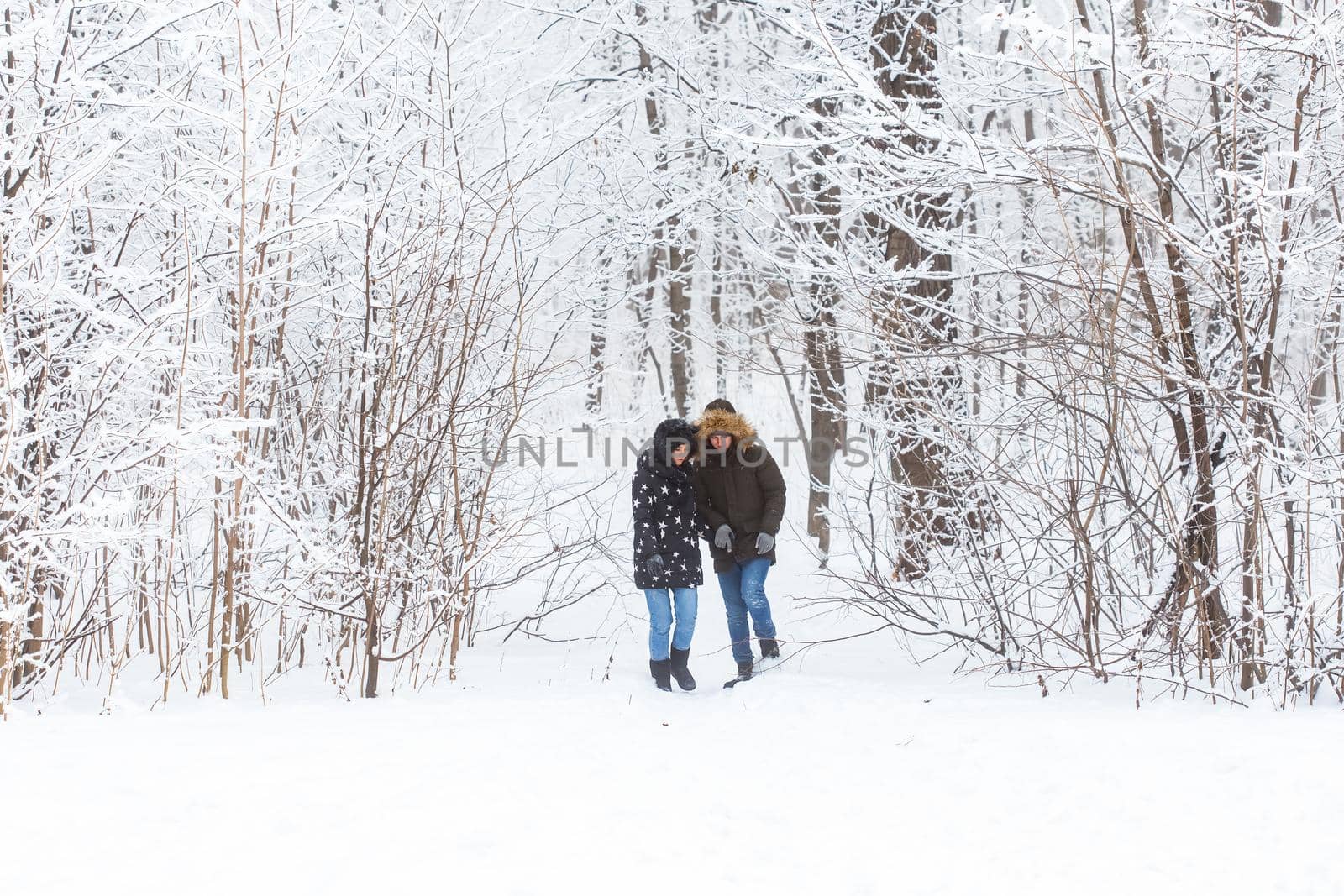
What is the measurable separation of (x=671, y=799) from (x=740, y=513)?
2296mm

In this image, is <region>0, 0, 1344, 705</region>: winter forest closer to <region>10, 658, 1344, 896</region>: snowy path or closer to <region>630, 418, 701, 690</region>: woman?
<region>10, 658, 1344, 896</region>: snowy path

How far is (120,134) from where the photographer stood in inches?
212

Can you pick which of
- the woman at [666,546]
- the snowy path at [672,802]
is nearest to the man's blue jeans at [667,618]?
the woman at [666,546]

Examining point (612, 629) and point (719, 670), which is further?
point (612, 629)

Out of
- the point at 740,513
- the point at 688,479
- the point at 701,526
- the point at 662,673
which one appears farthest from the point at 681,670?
the point at 688,479

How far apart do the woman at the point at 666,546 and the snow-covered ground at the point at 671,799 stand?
740 mm

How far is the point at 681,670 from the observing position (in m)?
5.40

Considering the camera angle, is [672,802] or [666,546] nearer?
[672,802]

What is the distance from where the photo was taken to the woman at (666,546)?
5.31m

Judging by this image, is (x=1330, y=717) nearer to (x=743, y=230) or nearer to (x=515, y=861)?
(x=515, y=861)

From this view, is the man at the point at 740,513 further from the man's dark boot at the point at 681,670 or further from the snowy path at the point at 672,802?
the snowy path at the point at 672,802

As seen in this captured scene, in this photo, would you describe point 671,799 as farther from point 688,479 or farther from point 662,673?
point 688,479

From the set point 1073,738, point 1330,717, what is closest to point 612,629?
point 1073,738

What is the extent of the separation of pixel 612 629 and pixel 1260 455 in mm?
4682
